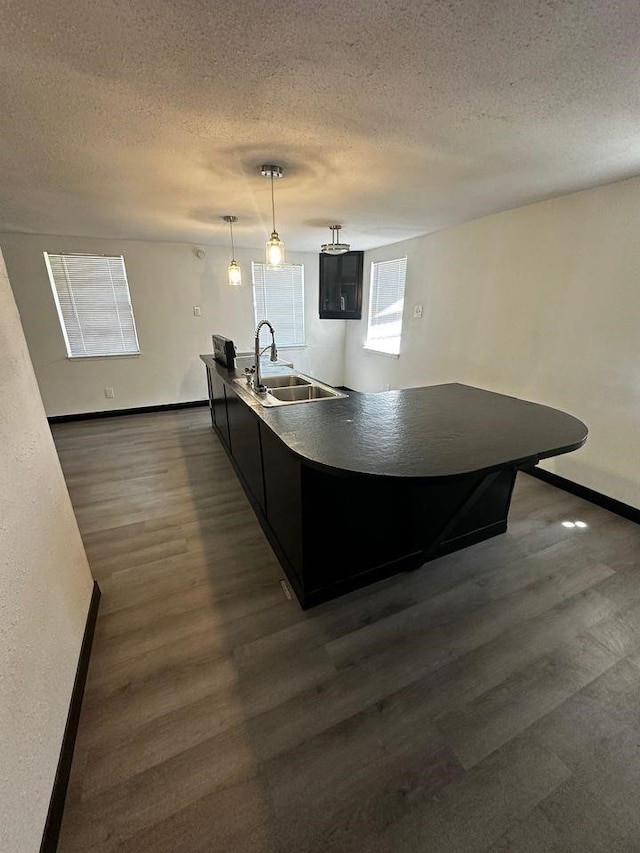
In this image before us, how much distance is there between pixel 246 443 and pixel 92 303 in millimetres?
3299

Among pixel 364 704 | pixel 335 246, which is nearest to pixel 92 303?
pixel 335 246

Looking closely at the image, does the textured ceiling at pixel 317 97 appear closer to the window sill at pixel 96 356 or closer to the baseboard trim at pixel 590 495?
the baseboard trim at pixel 590 495

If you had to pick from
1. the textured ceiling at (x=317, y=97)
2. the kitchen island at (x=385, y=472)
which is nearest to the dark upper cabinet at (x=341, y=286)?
the textured ceiling at (x=317, y=97)

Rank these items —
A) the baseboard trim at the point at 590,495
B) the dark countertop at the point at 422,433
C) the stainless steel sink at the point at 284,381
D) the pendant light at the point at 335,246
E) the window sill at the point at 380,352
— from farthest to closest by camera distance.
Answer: the window sill at the point at 380,352, the pendant light at the point at 335,246, the stainless steel sink at the point at 284,381, the baseboard trim at the point at 590,495, the dark countertop at the point at 422,433

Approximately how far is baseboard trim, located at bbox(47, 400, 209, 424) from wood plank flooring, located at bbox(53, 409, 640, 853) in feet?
9.66

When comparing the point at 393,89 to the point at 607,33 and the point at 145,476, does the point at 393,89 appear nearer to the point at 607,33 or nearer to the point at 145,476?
the point at 607,33

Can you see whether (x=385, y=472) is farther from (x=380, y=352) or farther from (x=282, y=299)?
(x=282, y=299)

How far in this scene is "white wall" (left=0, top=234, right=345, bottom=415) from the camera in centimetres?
394

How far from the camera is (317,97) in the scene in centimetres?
130

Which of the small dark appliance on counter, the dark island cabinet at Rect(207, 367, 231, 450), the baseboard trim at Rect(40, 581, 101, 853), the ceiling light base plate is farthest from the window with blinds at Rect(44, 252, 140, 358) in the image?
the baseboard trim at Rect(40, 581, 101, 853)

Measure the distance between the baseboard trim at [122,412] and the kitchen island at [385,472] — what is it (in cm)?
310

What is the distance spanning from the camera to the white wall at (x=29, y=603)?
2.81 ft

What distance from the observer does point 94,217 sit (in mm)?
3080

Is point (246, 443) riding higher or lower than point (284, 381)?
lower
